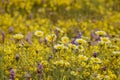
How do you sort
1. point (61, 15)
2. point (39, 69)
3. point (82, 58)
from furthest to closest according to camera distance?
point (61, 15) < point (82, 58) < point (39, 69)

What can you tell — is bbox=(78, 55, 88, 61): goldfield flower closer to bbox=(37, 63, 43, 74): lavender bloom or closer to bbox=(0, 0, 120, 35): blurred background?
bbox=(37, 63, 43, 74): lavender bloom

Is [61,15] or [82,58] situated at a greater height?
[61,15]

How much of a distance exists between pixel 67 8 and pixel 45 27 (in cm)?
180

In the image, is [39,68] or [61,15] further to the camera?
[61,15]

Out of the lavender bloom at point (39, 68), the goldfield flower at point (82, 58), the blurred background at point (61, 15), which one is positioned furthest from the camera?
the blurred background at point (61, 15)

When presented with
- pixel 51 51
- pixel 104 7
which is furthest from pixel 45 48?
pixel 104 7

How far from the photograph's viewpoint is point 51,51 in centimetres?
457

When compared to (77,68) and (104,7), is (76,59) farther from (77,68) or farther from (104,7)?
(104,7)

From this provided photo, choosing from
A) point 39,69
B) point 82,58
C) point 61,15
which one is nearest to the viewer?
point 39,69

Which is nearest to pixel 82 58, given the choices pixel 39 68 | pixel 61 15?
pixel 39 68

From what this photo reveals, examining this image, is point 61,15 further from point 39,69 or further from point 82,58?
point 39,69

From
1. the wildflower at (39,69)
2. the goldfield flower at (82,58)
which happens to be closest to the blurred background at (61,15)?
the goldfield flower at (82,58)

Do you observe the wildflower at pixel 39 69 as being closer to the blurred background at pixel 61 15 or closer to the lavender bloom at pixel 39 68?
the lavender bloom at pixel 39 68

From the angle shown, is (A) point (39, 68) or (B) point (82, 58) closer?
(A) point (39, 68)
